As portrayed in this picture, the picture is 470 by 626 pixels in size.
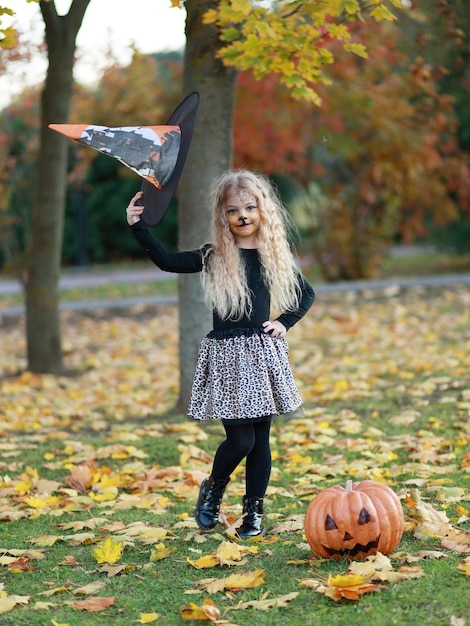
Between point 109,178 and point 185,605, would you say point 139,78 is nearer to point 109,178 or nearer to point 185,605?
point 109,178

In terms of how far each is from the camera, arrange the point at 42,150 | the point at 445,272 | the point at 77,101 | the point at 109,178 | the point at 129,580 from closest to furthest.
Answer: the point at 129,580 → the point at 42,150 → the point at 77,101 → the point at 445,272 → the point at 109,178

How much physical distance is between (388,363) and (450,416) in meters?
2.29

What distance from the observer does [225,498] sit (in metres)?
4.56

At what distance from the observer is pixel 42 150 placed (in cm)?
871

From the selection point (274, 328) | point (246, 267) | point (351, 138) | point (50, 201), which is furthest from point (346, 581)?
point (351, 138)

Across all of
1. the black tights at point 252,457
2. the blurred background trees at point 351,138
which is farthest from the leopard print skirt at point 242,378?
the blurred background trees at point 351,138

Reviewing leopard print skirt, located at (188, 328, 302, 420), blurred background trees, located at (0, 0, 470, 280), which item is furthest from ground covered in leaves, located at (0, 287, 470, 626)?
blurred background trees, located at (0, 0, 470, 280)

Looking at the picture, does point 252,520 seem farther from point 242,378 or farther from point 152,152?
point 152,152

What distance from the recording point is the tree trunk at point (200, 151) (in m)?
6.03

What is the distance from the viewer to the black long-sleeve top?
381 centimetres

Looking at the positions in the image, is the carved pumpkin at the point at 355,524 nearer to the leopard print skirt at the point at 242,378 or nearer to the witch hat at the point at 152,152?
the leopard print skirt at the point at 242,378

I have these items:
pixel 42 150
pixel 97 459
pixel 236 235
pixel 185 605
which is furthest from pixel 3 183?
pixel 185 605

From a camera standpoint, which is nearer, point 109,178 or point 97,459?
point 97,459

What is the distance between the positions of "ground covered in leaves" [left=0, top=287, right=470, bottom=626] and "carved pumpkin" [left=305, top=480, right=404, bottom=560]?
72mm
